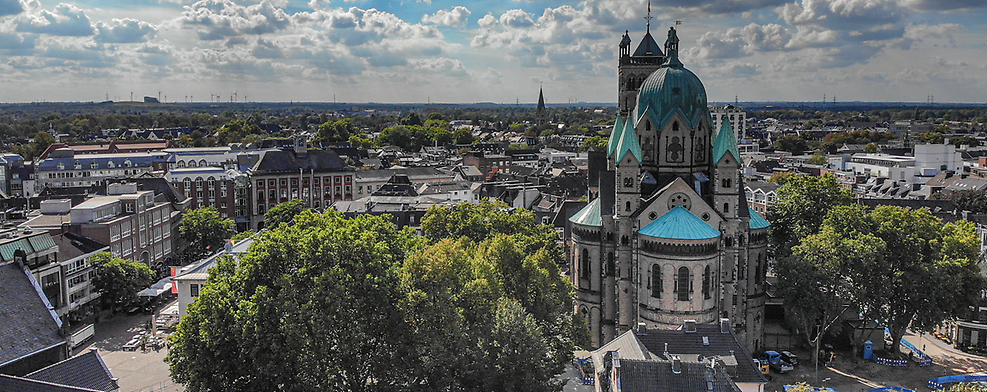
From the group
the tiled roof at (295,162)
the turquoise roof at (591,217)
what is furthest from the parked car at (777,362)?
the tiled roof at (295,162)

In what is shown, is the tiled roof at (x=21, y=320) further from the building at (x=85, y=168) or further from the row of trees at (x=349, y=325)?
the building at (x=85, y=168)

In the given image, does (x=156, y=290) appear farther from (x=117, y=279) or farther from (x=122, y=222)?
(x=122, y=222)

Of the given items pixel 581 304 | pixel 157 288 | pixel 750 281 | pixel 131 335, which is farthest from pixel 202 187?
pixel 750 281

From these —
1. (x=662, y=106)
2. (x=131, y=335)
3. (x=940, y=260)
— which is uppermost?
(x=662, y=106)

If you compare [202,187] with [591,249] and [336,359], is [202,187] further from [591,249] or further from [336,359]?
[336,359]

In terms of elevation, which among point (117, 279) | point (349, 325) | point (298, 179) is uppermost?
point (298, 179)

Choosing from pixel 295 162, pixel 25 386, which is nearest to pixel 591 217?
pixel 25 386
